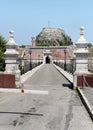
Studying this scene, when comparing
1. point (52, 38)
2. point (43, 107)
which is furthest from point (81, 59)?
point (52, 38)

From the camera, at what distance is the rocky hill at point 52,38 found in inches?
6776

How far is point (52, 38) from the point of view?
172875 millimetres

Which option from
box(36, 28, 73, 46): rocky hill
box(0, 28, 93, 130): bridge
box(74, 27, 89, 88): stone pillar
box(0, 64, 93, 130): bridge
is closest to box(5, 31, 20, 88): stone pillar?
box(0, 28, 93, 130): bridge

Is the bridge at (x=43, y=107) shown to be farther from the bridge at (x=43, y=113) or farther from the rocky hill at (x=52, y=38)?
the rocky hill at (x=52, y=38)

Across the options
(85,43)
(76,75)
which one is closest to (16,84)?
(76,75)

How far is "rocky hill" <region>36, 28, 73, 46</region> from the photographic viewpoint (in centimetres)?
17210

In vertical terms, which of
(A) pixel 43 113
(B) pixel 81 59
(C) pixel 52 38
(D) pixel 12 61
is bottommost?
(A) pixel 43 113

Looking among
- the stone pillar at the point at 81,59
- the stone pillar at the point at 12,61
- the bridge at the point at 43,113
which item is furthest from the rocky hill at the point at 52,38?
the bridge at the point at 43,113

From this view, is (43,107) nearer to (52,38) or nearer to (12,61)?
(12,61)

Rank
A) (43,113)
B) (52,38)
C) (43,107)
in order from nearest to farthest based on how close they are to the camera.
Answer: (43,113)
(43,107)
(52,38)

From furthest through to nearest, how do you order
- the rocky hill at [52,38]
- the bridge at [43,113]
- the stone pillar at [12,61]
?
the rocky hill at [52,38] < the stone pillar at [12,61] < the bridge at [43,113]

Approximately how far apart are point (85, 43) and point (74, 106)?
7108mm

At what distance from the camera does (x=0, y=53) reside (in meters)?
44.7

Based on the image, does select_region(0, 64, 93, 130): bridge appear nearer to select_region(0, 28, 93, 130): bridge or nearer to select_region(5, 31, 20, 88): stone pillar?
select_region(0, 28, 93, 130): bridge
